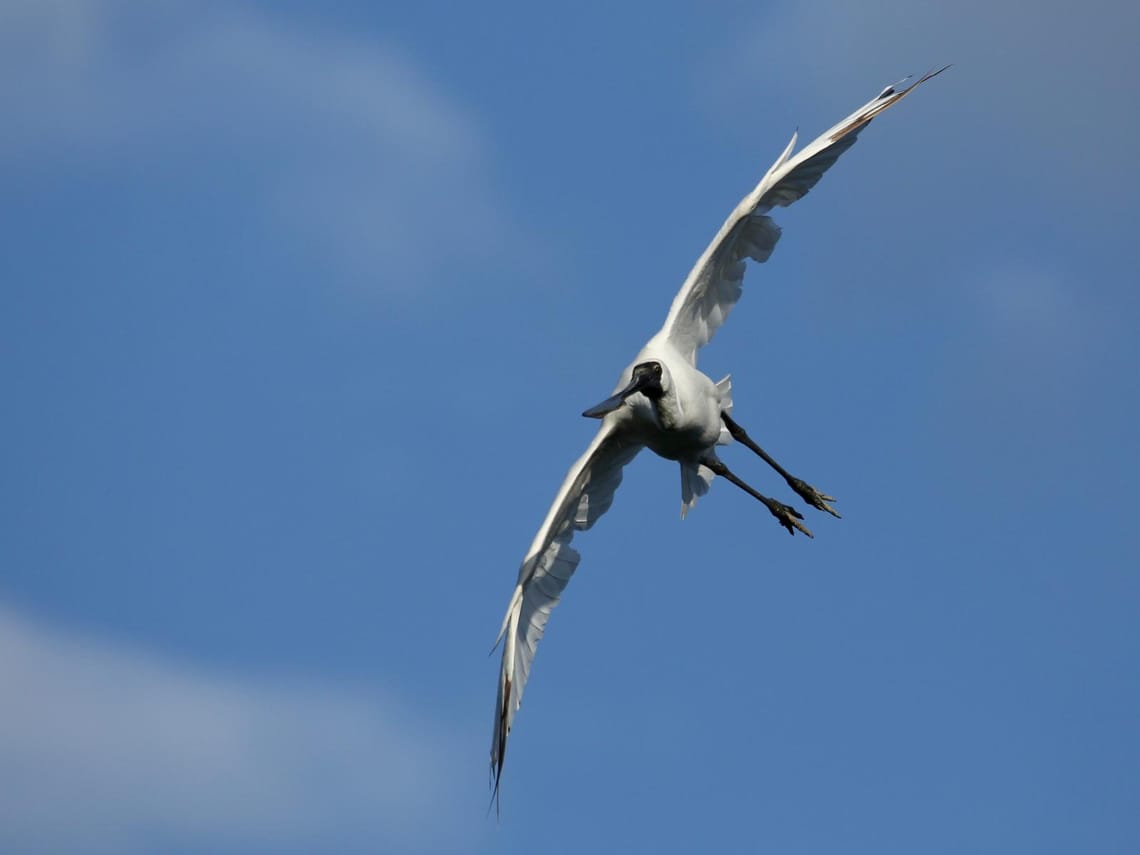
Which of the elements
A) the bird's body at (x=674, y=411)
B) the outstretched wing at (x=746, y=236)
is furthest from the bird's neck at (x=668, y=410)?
the outstretched wing at (x=746, y=236)

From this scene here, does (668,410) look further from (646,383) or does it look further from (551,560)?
(551,560)

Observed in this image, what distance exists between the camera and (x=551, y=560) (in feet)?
91.4

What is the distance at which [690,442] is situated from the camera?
91.5 ft

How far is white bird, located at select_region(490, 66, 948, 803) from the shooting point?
2708 centimetres

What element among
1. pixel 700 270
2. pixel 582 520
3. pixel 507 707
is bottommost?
pixel 507 707

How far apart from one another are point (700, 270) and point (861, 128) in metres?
2.59

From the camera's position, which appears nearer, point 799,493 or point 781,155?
point 781,155

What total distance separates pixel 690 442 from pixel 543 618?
2.74 metres

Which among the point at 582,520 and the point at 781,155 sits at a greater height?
the point at 781,155

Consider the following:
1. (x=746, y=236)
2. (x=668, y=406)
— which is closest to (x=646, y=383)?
(x=668, y=406)

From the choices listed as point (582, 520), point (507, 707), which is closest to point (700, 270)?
point (582, 520)

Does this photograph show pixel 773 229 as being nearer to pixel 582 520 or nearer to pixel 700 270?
pixel 700 270

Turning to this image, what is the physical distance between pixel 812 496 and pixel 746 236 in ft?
13.0

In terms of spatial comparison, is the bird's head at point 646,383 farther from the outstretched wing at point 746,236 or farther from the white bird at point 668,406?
the outstretched wing at point 746,236
